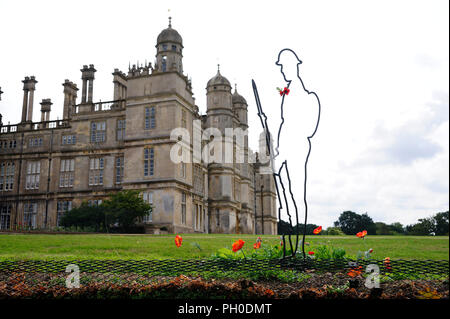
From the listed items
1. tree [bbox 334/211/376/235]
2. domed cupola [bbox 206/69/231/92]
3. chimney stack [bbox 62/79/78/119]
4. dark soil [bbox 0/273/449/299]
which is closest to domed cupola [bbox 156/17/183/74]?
domed cupola [bbox 206/69/231/92]

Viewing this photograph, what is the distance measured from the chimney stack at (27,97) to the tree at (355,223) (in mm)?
30484

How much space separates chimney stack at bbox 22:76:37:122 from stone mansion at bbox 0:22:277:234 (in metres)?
0.08

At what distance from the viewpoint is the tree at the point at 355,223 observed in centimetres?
4397

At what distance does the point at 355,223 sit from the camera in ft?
153

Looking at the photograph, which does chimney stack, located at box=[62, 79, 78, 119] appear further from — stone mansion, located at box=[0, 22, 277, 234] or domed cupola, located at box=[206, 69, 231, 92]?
domed cupola, located at box=[206, 69, 231, 92]

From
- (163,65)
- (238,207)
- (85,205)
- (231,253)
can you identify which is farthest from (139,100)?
(231,253)

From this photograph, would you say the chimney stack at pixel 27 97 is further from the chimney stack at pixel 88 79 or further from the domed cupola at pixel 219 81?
the domed cupola at pixel 219 81

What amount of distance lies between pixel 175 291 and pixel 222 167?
34.5 m

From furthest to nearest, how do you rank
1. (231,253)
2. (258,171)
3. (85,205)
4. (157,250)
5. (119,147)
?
(258,171) → (119,147) → (85,205) → (157,250) → (231,253)

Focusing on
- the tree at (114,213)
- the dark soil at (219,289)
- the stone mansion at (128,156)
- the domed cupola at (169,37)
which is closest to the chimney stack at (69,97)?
the stone mansion at (128,156)

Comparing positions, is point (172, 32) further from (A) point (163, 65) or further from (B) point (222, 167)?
(B) point (222, 167)

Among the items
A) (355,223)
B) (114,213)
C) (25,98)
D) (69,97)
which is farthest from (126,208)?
(355,223)
